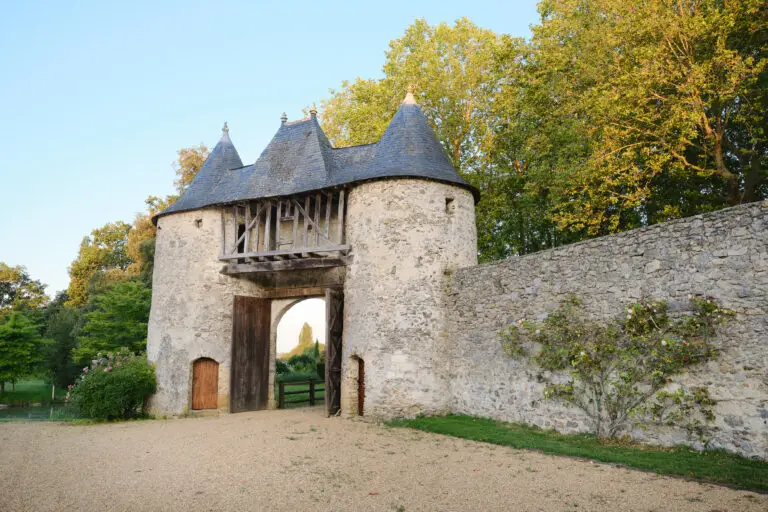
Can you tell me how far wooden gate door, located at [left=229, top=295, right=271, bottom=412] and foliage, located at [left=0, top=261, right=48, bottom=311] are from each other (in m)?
32.1

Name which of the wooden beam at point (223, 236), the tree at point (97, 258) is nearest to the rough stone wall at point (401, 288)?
the wooden beam at point (223, 236)

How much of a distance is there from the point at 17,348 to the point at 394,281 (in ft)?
63.0

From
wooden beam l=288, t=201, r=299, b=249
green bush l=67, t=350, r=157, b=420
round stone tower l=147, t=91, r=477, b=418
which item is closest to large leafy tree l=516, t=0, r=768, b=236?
round stone tower l=147, t=91, r=477, b=418

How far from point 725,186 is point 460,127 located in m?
8.50

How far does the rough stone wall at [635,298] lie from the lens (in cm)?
650

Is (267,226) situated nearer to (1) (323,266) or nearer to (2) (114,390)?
(1) (323,266)

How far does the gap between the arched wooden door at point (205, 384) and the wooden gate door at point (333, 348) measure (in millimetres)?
3208

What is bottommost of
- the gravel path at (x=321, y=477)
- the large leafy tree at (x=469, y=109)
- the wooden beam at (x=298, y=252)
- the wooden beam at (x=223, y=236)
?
the gravel path at (x=321, y=477)

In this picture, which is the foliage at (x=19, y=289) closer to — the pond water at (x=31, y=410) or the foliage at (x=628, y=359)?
the pond water at (x=31, y=410)

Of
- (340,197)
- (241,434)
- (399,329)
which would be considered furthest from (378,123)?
(241,434)

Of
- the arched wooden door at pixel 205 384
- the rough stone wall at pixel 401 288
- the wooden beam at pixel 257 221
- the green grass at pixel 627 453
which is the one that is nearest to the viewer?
the green grass at pixel 627 453

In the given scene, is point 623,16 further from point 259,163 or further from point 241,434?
point 241,434

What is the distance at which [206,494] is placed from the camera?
5.75 metres

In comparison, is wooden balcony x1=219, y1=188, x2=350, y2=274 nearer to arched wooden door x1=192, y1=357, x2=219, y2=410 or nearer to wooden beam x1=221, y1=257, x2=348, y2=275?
wooden beam x1=221, y1=257, x2=348, y2=275
